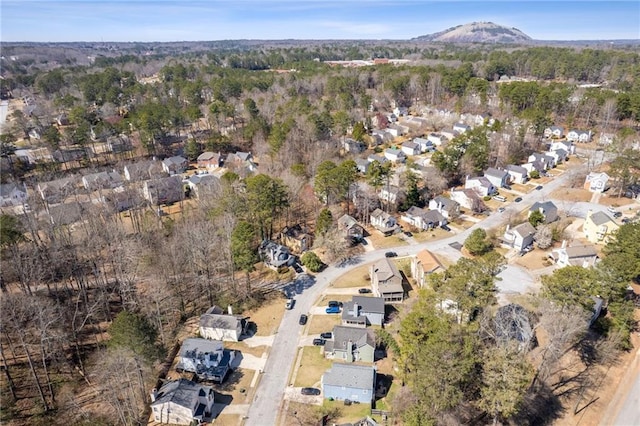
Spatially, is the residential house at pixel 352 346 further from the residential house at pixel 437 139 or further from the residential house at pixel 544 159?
the residential house at pixel 437 139

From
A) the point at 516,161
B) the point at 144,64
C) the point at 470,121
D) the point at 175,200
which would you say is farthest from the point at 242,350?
the point at 144,64

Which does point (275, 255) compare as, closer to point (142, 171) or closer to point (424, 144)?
point (142, 171)

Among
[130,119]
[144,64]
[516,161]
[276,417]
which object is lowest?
[276,417]

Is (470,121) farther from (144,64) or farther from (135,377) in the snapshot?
(144,64)

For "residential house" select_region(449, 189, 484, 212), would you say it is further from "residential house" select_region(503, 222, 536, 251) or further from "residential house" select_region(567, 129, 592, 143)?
"residential house" select_region(567, 129, 592, 143)

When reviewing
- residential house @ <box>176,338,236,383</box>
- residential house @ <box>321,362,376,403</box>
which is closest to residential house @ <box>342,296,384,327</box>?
residential house @ <box>321,362,376,403</box>

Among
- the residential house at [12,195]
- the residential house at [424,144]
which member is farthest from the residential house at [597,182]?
the residential house at [12,195]

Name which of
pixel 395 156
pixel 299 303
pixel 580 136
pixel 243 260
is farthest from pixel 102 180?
pixel 580 136
